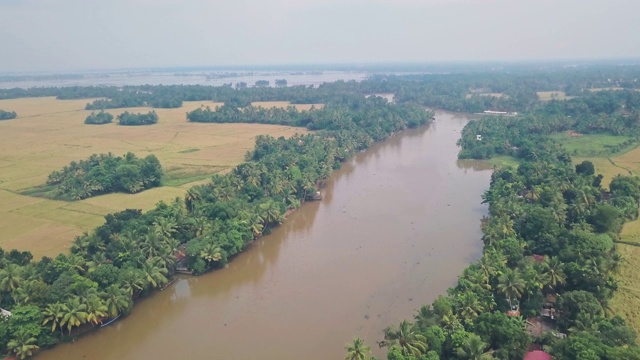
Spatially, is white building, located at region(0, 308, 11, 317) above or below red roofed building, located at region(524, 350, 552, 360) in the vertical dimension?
above

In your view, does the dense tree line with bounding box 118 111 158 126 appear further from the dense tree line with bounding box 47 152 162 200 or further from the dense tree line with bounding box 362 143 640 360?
the dense tree line with bounding box 362 143 640 360

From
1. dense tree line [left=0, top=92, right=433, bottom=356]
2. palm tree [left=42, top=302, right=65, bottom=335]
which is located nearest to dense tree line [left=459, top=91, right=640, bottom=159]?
dense tree line [left=0, top=92, right=433, bottom=356]

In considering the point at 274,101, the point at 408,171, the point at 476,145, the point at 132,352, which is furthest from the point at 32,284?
the point at 274,101

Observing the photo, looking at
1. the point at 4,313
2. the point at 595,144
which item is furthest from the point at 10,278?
the point at 595,144

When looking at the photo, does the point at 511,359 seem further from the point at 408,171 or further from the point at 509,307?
the point at 408,171

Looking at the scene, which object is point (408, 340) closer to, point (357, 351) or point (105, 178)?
point (357, 351)

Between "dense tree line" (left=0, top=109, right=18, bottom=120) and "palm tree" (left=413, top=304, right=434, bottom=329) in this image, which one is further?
"dense tree line" (left=0, top=109, right=18, bottom=120)

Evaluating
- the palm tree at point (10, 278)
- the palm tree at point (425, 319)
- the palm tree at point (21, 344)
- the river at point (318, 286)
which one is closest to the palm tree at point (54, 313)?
A: the palm tree at point (21, 344)
